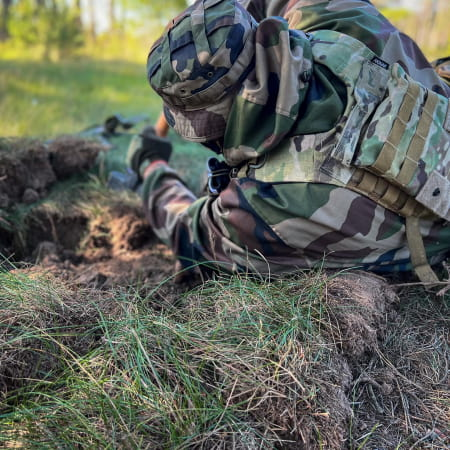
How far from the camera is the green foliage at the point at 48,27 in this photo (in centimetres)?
1070

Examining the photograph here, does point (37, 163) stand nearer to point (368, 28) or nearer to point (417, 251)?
point (368, 28)

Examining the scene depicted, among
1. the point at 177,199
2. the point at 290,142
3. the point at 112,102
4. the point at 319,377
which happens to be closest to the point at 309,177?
the point at 290,142

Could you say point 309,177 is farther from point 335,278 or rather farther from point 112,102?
point 112,102

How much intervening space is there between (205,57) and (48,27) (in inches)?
423

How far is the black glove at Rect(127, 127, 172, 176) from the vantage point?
3.10 meters

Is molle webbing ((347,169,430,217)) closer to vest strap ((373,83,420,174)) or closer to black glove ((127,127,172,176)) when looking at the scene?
vest strap ((373,83,420,174))

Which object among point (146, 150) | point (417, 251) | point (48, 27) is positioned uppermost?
point (417, 251)

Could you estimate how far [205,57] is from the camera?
171 centimetres

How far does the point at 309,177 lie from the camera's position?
1.80m

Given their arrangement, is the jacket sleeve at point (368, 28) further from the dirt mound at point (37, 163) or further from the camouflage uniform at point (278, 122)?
the dirt mound at point (37, 163)

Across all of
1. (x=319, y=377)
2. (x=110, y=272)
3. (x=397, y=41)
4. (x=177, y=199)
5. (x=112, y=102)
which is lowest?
(x=112, y=102)

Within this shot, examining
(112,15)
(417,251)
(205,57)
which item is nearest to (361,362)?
(417,251)

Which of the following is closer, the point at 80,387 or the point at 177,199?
the point at 80,387

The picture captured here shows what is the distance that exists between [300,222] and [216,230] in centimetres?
41
